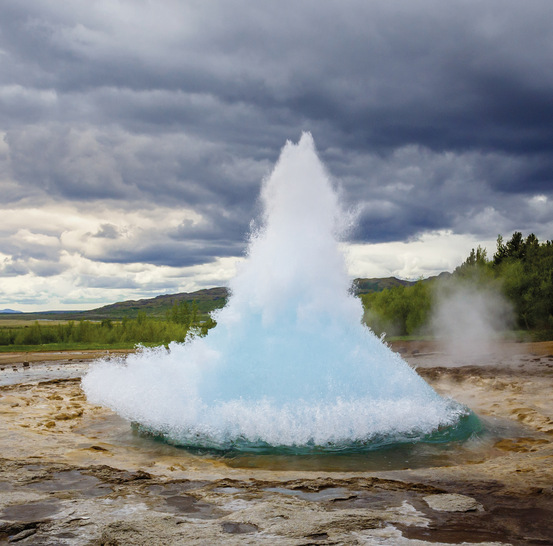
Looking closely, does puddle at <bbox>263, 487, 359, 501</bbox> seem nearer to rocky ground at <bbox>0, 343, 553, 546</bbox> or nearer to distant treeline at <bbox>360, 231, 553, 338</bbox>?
rocky ground at <bbox>0, 343, 553, 546</bbox>

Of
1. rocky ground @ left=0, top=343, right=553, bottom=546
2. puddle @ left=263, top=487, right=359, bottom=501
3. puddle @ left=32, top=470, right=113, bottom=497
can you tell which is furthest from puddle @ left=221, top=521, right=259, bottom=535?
puddle @ left=32, top=470, right=113, bottom=497

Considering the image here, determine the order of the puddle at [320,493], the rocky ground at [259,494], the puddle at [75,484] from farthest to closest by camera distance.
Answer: the puddle at [75,484]
the puddle at [320,493]
the rocky ground at [259,494]

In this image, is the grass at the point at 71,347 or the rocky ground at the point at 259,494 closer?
the rocky ground at the point at 259,494

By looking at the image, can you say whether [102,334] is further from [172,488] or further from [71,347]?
[172,488]

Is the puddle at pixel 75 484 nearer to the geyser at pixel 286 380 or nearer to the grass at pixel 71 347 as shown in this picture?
the geyser at pixel 286 380

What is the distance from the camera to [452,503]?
14.2ft

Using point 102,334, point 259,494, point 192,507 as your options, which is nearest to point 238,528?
point 192,507

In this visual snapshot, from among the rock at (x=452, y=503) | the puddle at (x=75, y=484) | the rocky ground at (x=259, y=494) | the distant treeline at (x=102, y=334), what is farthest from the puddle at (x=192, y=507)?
the distant treeline at (x=102, y=334)

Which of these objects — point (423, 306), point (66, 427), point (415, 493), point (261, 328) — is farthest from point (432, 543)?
point (423, 306)

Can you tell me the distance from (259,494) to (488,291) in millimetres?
37728

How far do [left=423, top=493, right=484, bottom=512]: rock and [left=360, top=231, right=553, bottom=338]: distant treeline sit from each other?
30762 mm

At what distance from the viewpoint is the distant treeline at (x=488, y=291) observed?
35.5 meters

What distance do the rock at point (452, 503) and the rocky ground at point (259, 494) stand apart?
2cm

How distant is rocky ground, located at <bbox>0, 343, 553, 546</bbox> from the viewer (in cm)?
359
